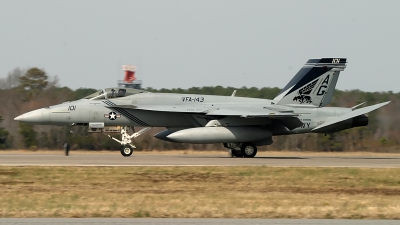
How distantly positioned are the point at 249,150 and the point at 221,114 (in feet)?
6.17

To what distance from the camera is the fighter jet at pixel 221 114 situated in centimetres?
2255

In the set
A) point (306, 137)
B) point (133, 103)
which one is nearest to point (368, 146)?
point (306, 137)

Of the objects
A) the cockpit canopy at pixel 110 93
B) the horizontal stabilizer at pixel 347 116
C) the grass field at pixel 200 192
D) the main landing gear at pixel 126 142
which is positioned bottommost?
the grass field at pixel 200 192

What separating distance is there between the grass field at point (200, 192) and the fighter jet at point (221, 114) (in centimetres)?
611

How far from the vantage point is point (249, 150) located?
23047 mm

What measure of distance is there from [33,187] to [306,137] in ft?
79.0

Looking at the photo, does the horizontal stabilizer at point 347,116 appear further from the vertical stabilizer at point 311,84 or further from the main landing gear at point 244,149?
the main landing gear at point 244,149

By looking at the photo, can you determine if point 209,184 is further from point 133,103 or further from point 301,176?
point 133,103

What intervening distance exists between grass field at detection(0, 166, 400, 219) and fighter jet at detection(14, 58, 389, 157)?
20.0 feet

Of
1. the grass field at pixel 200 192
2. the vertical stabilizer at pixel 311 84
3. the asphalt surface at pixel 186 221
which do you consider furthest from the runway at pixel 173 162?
the asphalt surface at pixel 186 221

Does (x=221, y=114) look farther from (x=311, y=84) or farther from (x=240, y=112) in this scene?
(x=311, y=84)

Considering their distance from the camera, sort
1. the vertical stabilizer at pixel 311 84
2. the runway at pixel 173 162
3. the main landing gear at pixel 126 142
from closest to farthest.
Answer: the runway at pixel 173 162 < the main landing gear at pixel 126 142 < the vertical stabilizer at pixel 311 84

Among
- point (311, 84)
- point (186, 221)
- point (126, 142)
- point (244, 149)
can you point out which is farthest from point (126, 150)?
point (186, 221)

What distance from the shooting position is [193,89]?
1806 inches
